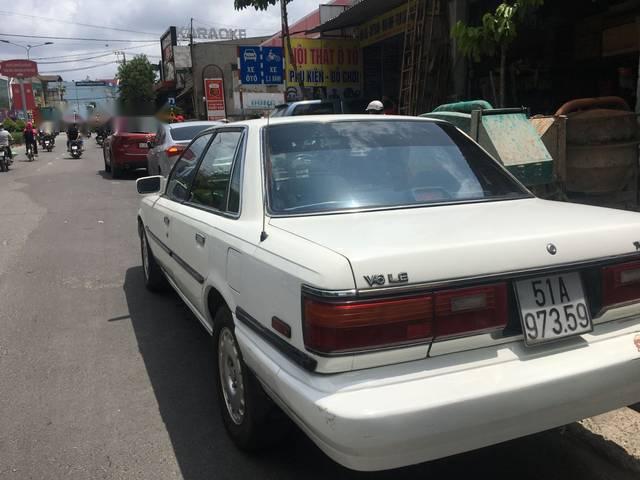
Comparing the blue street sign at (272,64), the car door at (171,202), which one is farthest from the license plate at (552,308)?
the blue street sign at (272,64)

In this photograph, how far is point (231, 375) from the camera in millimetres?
2996

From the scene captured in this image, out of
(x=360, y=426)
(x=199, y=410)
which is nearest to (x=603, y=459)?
(x=360, y=426)

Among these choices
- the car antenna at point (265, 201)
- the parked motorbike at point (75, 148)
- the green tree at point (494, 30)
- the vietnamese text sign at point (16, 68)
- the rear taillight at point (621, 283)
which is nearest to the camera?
the rear taillight at point (621, 283)

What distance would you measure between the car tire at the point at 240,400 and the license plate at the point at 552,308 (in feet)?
3.94

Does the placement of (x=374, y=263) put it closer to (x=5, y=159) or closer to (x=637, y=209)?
(x=637, y=209)

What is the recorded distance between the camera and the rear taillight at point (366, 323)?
2020mm

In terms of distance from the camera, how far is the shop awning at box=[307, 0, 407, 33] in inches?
584

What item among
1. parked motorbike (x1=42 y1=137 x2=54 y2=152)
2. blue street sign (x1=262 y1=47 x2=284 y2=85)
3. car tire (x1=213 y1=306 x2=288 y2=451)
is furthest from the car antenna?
parked motorbike (x1=42 y1=137 x2=54 y2=152)

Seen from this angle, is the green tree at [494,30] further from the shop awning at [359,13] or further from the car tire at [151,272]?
the shop awning at [359,13]

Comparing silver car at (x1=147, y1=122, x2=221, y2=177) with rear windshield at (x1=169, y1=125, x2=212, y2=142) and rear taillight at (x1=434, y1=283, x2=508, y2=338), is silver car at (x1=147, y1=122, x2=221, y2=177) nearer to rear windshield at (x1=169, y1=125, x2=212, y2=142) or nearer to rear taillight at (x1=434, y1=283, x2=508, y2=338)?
rear windshield at (x1=169, y1=125, x2=212, y2=142)

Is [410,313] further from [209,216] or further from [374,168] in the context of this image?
[209,216]

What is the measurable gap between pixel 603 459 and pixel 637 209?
4176 millimetres

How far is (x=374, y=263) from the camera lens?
80.0 inches

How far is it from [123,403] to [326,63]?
1626 centimetres
